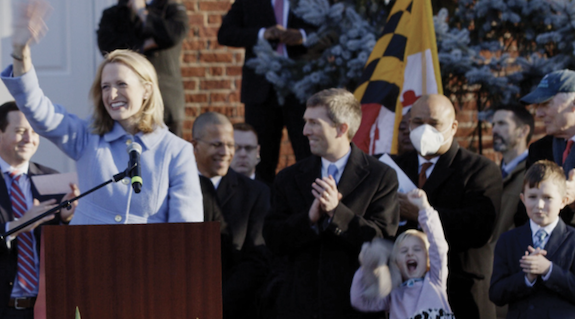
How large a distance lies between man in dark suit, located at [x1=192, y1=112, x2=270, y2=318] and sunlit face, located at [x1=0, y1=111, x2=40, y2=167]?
107 cm

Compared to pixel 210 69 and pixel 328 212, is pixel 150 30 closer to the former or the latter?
pixel 210 69

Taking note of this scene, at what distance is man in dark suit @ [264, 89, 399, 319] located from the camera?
4043 mm

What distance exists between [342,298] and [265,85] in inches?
100

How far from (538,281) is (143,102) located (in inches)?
85.7

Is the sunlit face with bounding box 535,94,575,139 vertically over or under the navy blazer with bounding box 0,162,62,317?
over

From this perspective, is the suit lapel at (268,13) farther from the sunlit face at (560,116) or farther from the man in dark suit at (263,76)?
the sunlit face at (560,116)

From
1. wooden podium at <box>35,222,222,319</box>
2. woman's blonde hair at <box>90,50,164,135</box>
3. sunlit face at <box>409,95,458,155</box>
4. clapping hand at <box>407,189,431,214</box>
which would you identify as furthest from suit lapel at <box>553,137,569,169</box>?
wooden podium at <box>35,222,222,319</box>

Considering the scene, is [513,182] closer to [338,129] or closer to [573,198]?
[573,198]

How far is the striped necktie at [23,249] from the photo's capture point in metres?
4.50

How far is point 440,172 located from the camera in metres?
4.62

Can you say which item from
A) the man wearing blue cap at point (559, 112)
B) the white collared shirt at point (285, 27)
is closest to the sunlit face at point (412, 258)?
the man wearing blue cap at point (559, 112)

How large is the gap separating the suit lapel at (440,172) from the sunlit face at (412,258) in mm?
566

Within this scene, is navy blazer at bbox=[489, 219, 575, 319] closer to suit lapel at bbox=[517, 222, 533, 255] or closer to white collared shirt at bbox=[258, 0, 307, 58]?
suit lapel at bbox=[517, 222, 533, 255]

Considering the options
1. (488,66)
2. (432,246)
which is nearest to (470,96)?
(488,66)
